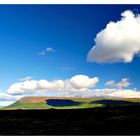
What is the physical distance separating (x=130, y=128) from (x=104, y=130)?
515 cm
